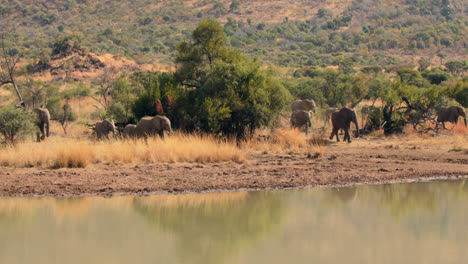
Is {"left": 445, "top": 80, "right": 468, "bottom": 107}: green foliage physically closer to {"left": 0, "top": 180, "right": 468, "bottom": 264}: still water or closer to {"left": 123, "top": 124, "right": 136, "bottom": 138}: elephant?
{"left": 0, "top": 180, "right": 468, "bottom": 264}: still water

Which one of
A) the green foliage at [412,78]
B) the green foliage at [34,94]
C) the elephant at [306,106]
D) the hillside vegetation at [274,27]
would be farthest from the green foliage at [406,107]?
the hillside vegetation at [274,27]

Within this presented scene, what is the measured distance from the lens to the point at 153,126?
17969 mm

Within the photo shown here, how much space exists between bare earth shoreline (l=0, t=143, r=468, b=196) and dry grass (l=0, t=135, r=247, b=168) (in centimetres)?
34

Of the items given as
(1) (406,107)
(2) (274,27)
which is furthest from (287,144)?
(2) (274,27)

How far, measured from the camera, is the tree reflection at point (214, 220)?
896cm

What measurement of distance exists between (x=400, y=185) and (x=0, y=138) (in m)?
12.1

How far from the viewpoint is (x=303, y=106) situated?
26.2 meters

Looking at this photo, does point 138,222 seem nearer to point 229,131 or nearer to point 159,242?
point 159,242

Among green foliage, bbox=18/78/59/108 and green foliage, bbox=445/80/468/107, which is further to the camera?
green foliage, bbox=18/78/59/108

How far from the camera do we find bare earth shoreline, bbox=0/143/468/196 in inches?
500

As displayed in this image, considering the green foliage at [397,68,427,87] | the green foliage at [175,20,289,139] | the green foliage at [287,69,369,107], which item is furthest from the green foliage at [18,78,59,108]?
the green foliage at [397,68,427,87]

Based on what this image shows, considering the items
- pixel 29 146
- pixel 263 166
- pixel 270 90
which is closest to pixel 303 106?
pixel 270 90

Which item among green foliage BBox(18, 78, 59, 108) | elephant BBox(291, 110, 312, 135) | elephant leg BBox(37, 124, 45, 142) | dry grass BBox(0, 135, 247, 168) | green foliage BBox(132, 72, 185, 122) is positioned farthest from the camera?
green foliage BBox(18, 78, 59, 108)

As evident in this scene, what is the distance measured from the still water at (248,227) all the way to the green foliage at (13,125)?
18.6 ft
